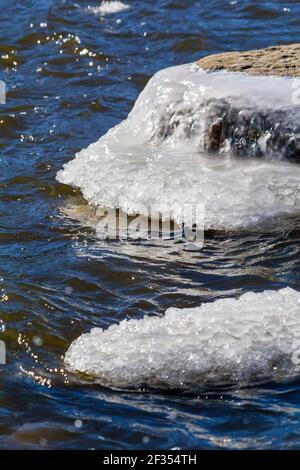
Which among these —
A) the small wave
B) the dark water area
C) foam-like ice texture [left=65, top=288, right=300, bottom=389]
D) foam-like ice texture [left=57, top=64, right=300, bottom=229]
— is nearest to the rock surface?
foam-like ice texture [left=57, top=64, right=300, bottom=229]

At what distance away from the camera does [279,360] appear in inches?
144

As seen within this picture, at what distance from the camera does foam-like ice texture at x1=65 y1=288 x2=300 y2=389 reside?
142 inches

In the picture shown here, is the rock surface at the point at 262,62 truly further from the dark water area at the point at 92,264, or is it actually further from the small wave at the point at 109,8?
the small wave at the point at 109,8

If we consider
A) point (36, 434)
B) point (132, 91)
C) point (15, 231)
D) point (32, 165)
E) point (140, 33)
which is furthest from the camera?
point (140, 33)

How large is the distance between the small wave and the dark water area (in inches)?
16.6

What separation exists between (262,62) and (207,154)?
0.67m

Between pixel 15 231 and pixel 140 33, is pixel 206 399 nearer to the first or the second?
pixel 15 231

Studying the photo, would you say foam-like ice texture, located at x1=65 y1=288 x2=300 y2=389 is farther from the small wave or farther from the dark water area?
the small wave

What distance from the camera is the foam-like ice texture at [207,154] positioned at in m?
4.91

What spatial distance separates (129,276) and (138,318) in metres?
0.44

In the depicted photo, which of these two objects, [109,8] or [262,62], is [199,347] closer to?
[262,62]

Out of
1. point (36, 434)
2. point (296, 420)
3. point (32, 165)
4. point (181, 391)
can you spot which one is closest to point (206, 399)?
point (181, 391)

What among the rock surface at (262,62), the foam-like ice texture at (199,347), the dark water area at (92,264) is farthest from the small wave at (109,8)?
the foam-like ice texture at (199,347)

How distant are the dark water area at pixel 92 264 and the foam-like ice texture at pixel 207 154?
0.57 feet
